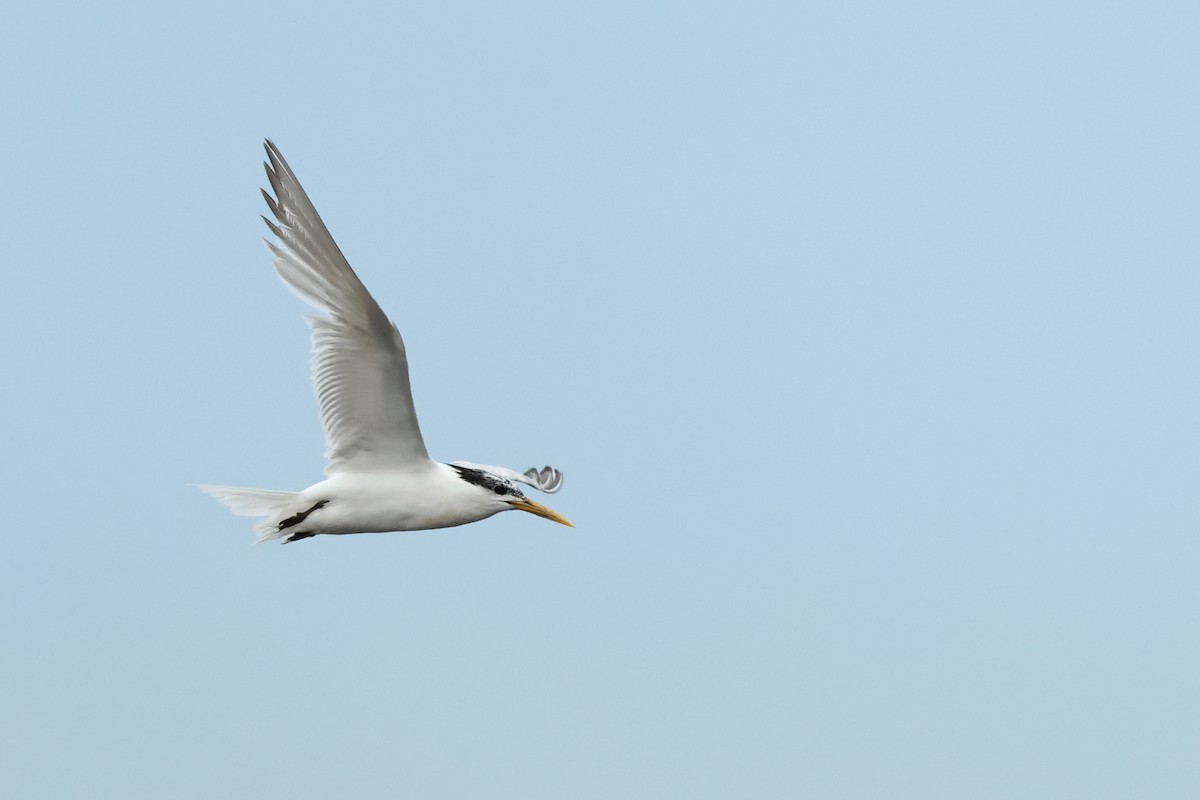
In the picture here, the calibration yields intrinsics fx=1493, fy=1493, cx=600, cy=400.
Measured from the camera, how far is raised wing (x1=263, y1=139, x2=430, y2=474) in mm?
11781

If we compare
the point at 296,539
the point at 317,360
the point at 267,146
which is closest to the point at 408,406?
the point at 317,360

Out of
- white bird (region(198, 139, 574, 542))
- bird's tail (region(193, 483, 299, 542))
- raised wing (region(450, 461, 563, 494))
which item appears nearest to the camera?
white bird (region(198, 139, 574, 542))

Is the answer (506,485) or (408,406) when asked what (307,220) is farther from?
(506,485)

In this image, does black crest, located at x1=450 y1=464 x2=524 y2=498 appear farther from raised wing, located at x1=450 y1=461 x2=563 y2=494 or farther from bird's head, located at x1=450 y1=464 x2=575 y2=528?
raised wing, located at x1=450 y1=461 x2=563 y2=494

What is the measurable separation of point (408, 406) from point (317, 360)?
0.86 metres

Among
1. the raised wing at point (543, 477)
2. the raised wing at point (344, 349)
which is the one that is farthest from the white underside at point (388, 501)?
the raised wing at point (543, 477)

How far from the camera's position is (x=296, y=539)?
13.1 m

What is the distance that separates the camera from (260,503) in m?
13.2

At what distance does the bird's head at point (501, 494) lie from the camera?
13195 millimetres

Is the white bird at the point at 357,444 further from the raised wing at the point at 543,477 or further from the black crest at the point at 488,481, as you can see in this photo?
the raised wing at the point at 543,477

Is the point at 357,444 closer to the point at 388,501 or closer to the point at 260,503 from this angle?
the point at 388,501

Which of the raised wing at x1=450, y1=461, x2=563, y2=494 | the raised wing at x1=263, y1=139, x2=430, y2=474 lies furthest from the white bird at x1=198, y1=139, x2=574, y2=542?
the raised wing at x1=450, y1=461, x2=563, y2=494

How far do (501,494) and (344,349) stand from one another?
198 cm

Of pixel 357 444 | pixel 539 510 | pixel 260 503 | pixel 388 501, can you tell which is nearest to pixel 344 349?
pixel 357 444
